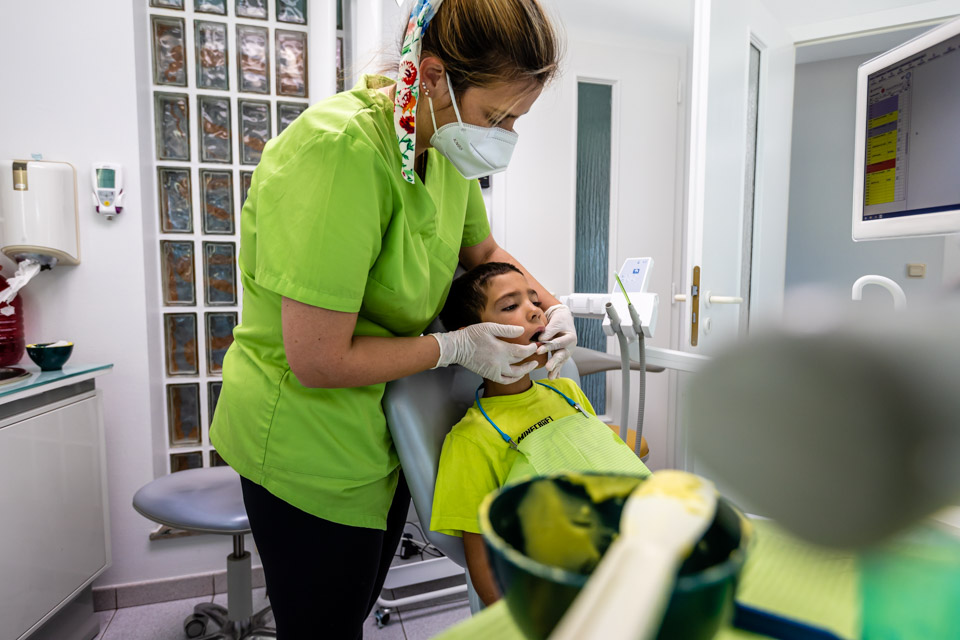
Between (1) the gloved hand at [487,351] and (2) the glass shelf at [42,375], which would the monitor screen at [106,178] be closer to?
(2) the glass shelf at [42,375]

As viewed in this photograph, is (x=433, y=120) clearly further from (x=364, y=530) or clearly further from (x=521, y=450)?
(x=364, y=530)

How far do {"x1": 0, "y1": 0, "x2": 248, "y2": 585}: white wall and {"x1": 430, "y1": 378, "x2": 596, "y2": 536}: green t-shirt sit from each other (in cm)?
153

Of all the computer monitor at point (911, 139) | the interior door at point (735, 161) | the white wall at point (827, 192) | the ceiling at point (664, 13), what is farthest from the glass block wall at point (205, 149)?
the white wall at point (827, 192)

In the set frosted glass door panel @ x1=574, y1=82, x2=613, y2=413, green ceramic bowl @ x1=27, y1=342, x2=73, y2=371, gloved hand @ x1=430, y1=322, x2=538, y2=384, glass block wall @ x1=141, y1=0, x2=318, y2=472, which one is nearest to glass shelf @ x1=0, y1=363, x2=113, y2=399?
green ceramic bowl @ x1=27, y1=342, x2=73, y2=371

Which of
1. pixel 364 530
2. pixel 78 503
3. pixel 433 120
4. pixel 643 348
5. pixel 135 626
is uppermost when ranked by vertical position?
pixel 433 120

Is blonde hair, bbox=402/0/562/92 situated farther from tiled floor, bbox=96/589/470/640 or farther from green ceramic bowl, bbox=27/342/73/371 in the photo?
tiled floor, bbox=96/589/470/640

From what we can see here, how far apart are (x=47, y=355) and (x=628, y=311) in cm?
178

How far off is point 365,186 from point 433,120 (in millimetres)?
236

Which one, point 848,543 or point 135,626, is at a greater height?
point 848,543

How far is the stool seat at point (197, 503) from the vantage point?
1.66m

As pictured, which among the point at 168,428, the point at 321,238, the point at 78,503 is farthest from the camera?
the point at 168,428

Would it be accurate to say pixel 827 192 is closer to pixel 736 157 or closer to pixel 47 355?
pixel 736 157

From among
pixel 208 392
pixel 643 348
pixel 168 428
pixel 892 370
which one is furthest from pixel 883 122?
pixel 168 428

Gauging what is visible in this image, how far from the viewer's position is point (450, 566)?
223 centimetres
